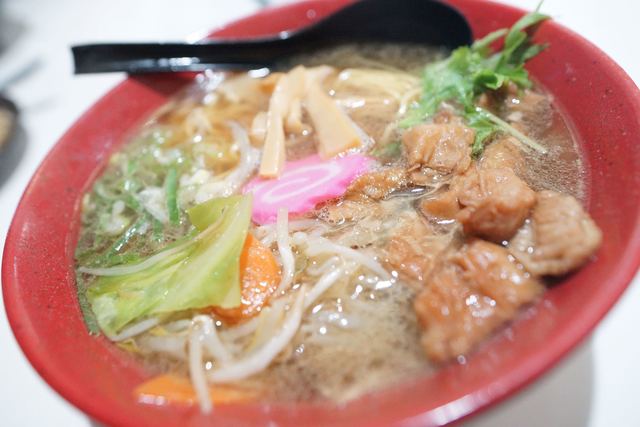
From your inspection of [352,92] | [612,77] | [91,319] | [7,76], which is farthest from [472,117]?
[7,76]

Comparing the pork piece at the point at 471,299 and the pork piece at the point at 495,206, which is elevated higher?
the pork piece at the point at 495,206

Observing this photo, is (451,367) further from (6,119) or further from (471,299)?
(6,119)

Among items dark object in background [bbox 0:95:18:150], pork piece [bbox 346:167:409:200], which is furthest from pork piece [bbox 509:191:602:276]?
dark object in background [bbox 0:95:18:150]

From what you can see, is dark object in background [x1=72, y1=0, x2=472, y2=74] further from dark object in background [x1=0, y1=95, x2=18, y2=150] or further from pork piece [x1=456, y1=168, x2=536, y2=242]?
Answer: pork piece [x1=456, y1=168, x2=536, y2=242]

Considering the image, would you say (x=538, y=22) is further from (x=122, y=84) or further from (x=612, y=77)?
(x=122, y=84)

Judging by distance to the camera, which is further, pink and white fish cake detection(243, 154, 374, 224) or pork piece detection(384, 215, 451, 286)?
pink and white fish cake detection(243, 154, 374, 224)

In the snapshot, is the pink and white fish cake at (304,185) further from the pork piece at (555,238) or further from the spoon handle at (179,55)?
the spoon handle at (179,55)

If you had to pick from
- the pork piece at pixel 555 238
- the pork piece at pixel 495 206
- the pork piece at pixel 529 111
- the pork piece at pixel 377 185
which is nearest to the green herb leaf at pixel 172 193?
the pork piece at pixel 377 185
